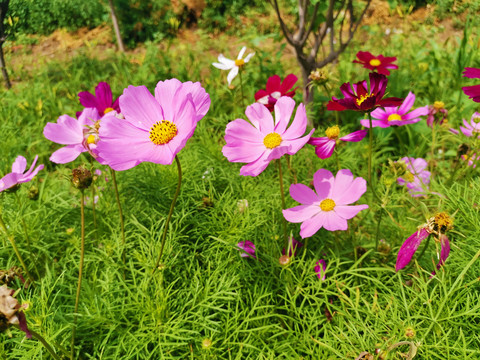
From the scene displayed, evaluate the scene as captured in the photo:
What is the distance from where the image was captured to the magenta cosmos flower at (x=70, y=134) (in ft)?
3.31

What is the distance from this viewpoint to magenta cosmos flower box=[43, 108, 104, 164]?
101 cm

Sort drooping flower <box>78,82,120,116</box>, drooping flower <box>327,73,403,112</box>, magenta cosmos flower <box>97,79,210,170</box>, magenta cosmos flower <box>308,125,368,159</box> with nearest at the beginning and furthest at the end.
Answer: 1. magenta cosmos flower <box>97,79,210,170</box>
2. drooping flower <box>327,73,403,112</box>
3. magenta cosmos flower <box>308,125,368,159</box>
4. drooping flower <box>78,82,120,116</box>

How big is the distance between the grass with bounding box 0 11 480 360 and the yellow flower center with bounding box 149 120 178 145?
A: 0.98 ft

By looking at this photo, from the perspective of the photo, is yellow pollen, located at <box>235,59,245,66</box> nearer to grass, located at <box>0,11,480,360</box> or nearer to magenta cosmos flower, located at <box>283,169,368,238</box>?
grass, located at <box>0,11,480,360</box>

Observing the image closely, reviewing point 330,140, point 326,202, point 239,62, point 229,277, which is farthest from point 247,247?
point 239,62

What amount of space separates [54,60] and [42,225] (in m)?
2.36

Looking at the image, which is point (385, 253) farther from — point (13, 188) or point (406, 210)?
point (13, 188)

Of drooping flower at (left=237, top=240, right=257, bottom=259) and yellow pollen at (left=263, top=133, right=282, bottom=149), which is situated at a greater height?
yellow pollen at (left=263, top=133, right=282, bottom=149)

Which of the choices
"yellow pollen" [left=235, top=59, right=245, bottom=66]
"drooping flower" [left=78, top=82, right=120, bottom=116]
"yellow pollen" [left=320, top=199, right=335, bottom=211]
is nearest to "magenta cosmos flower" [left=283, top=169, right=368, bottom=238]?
"yellow pollen" [left=320, top=199, right=335, bottom=211]

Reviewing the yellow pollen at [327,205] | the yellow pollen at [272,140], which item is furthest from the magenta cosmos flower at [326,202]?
the yellow pollen at [272,140]

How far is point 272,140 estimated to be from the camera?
0.89 m

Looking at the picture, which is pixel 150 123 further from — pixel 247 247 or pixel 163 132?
pixel 247 247

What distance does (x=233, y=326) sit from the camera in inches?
36.5

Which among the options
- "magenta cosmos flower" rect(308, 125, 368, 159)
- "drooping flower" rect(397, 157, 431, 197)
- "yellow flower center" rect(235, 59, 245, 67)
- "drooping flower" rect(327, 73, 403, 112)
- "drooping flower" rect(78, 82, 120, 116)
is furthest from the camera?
"yellow flower center" rect(235, 59, 245, 67)
